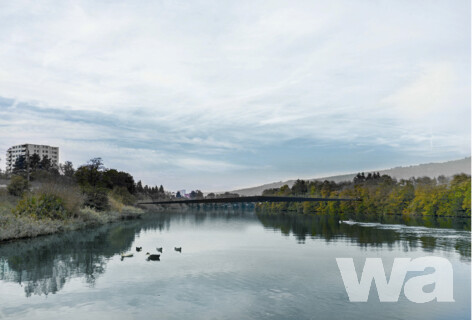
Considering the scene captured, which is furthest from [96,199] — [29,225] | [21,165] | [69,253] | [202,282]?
[21,165]

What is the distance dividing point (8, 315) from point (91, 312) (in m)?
3.09

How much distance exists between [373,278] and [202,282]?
377 inches

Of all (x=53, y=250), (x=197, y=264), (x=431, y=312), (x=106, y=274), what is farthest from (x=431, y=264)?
(x=53, y=250)

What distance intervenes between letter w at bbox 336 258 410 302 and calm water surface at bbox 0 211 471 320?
46 centimetres

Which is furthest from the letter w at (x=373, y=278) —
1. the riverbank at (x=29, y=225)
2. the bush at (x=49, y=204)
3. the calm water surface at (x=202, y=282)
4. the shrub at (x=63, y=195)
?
the shrub at (x=63, y=195)

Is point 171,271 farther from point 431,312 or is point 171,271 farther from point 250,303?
point 431,312

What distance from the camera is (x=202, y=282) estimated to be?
21.2 meters

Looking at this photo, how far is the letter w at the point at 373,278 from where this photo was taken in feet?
60.4

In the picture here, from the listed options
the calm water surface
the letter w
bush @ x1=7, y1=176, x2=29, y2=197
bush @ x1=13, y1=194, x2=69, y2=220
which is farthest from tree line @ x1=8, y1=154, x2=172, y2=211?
the letter w

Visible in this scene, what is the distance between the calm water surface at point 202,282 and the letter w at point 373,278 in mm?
461

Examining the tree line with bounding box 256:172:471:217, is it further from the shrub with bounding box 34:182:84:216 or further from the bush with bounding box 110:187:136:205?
the shrub with bounding box 34:182:84:216

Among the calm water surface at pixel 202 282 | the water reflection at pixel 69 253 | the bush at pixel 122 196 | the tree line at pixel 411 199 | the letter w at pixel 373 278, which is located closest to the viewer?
the calm water surface at pixel 202 282

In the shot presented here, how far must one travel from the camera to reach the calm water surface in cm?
1606

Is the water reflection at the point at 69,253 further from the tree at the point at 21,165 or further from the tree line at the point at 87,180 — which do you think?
the tree at the point at 21,165
